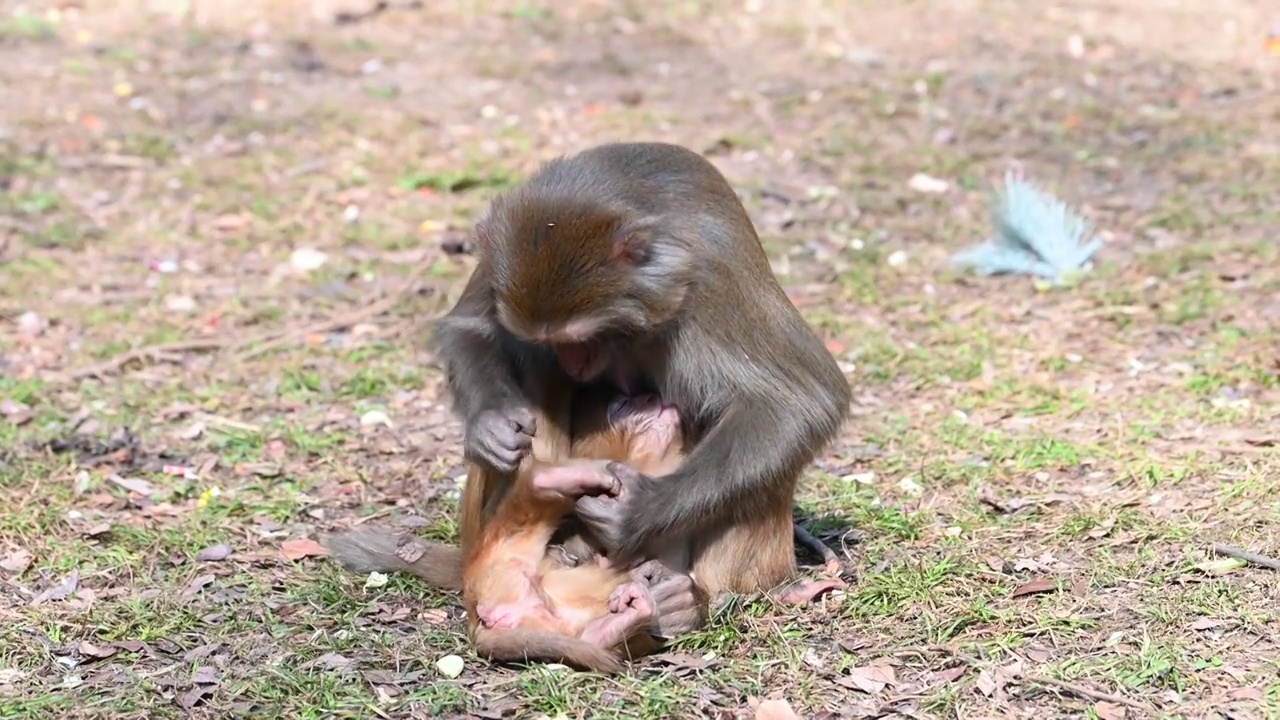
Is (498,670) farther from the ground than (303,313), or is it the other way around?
(498,670)

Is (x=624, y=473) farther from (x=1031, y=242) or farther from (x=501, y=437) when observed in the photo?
(x=1031, y=242)

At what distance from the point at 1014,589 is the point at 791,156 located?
5.90 m

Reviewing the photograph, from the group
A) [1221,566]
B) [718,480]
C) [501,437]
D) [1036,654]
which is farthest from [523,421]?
[1221,566]

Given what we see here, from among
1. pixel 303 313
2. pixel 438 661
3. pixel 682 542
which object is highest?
pixel 682 542

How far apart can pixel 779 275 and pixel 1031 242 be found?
4.80 ft

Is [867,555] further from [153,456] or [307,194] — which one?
[307,194]

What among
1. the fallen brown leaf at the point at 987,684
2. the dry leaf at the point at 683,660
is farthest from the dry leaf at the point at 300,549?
the fallen brown leaf at the point at 987,684

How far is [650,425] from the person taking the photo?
4812 millimetres

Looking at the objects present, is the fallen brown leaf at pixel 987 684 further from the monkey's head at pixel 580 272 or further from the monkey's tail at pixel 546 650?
the monkey's head at pixel 580 272

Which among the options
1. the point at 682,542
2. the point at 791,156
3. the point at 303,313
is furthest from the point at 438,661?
the point at 791,156

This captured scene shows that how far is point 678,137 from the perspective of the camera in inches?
418

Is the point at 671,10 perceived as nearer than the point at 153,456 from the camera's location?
No

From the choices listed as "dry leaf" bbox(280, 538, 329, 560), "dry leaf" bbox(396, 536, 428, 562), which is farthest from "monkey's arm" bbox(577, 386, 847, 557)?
"dry leaf" bbox(280, 538, 329, 560)

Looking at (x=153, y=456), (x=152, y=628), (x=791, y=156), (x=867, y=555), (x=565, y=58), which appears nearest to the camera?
(x=152, y=628)
